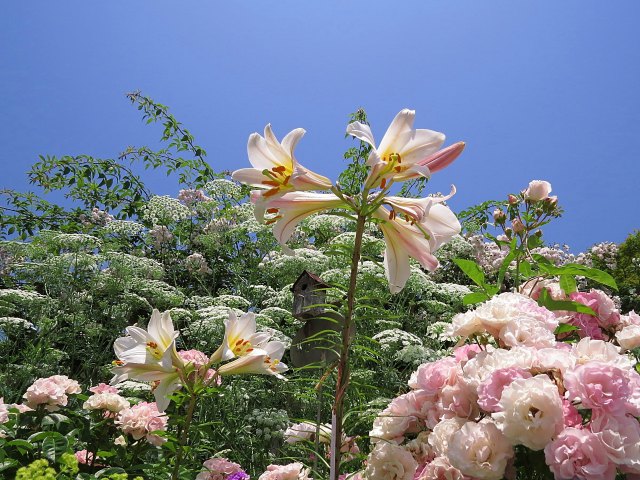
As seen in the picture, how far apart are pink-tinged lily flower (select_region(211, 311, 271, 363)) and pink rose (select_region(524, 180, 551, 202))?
→ 4.37 ft

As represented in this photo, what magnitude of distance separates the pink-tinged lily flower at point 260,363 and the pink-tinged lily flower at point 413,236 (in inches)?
18.6

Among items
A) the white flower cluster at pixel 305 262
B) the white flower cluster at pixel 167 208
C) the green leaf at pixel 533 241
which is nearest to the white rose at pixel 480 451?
the green leaf at pixel 533 241

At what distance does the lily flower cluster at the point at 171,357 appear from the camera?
170 centimetres

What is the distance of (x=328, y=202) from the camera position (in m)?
1.40

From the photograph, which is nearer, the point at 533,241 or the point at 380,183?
the point at 380,183

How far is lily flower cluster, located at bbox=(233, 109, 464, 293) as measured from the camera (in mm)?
1358

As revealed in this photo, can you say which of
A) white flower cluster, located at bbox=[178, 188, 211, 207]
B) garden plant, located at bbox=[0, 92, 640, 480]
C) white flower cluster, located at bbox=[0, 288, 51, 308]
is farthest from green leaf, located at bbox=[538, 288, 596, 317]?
white flower cluster, located at bbox=[178, 188, 211, 207]

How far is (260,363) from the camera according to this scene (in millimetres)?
1751

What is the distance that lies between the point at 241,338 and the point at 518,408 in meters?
0.83

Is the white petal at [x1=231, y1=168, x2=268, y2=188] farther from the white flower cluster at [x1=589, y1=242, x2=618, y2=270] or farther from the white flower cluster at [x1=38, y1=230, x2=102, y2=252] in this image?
the white flower cluster at [x1=589, y1=242, x2=618, y2=270]

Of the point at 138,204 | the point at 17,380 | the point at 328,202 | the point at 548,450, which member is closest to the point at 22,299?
the point at 17,380

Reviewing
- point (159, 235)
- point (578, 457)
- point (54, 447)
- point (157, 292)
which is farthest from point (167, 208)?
point (578, 457)

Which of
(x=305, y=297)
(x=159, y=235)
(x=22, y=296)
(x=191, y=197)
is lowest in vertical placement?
(x=305, y=297)

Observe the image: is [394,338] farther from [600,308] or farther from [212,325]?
[600,308]
